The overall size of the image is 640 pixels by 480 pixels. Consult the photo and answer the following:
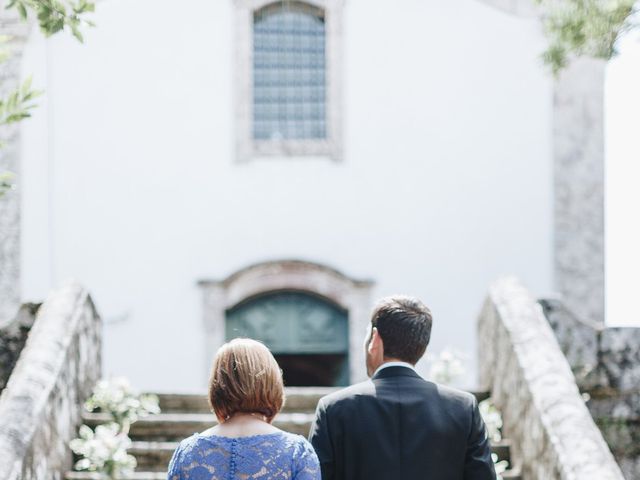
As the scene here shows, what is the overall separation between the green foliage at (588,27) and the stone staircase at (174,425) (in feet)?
9.01

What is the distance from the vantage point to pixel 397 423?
3336 millimetres

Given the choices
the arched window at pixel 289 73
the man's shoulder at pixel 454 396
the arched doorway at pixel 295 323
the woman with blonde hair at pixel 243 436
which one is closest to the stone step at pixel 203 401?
the man's shoulder at pixel 454 396

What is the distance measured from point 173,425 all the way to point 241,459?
10.9 ft

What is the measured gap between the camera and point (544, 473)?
197 inches

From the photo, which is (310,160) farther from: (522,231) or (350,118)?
(522,231)

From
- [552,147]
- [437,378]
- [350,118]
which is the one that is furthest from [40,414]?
[552,147]

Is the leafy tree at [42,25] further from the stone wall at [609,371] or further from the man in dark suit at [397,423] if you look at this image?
the stone wall at [609,371]

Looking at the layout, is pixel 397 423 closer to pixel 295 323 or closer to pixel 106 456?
pixel 106 456

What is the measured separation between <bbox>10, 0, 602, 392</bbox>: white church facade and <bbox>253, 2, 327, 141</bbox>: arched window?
0.03 m

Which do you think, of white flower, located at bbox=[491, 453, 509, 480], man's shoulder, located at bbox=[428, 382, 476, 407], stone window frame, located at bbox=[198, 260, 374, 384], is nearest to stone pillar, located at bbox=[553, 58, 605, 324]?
stone window frame, located at bbox=[198, 260, 374, 384]

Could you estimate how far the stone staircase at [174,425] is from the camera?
5.85 m

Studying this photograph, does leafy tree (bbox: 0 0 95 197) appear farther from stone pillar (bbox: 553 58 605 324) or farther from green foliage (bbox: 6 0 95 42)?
stone pillar (bbox: 553 58 605 324)

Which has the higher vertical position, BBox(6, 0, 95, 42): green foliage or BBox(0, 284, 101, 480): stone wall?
BBox(6, 0, 95, 42): green foliage

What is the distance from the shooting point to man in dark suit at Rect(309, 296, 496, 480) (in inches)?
131
